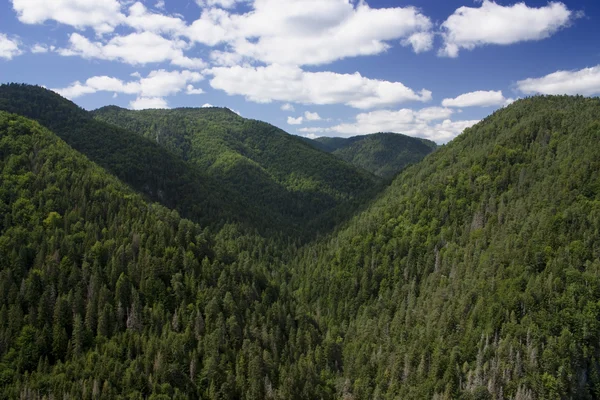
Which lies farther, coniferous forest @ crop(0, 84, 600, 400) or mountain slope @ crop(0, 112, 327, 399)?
mountain slope @ crop(0, 112, 327, 399)

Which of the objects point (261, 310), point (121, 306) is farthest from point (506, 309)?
point (121, 306)

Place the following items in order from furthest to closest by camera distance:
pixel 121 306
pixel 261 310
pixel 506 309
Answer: pixel 261 310 → pixel 121 306 → pixel 506 309

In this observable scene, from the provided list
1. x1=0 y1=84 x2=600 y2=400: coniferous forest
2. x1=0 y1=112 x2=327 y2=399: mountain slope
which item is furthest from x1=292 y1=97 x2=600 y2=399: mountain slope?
x1=0 y1=112 x2=327 y2=399: mountain slope

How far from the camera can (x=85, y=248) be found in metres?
158

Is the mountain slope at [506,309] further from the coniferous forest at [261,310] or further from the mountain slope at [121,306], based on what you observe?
the mountain slope at [121,306]

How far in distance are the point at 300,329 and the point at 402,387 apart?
45.7m

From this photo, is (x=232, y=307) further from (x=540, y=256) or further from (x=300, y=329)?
(x=540, y=256)

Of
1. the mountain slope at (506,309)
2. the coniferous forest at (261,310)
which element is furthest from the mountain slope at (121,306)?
the mountain slope at (506,309)

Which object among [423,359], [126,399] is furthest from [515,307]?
[126,399]

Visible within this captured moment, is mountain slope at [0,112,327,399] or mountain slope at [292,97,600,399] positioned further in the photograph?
mountain slope at [0,112,327,399]

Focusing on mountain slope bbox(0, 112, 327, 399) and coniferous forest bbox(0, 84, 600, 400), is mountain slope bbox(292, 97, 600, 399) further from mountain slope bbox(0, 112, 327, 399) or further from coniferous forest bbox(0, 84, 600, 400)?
mountain slope bbox(0, 112, 327, 399)

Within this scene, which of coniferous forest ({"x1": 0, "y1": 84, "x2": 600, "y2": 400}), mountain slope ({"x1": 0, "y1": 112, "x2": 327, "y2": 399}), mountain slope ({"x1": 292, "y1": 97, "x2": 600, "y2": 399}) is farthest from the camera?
mountain slope ({"x1": 0, "y1": 112, "x2": 327, "y2": 399})

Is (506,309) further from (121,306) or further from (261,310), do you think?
(121,306)

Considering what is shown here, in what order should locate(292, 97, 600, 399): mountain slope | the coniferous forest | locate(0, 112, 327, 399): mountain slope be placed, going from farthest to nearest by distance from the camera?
locate(0, 112, 327, 399): mountain slope
the coniferous forest
locate(292, 97, 600, 399): mountain slope
